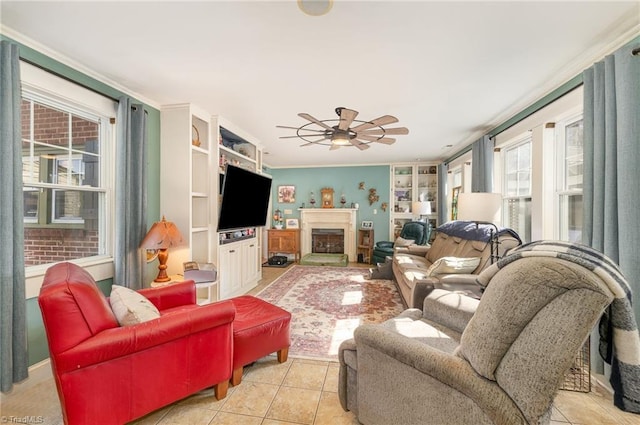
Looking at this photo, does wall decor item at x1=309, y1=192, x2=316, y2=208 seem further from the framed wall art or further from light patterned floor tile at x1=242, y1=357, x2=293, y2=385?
light patterned floor tile at x1=242, y1=357, x2=293, y2=385

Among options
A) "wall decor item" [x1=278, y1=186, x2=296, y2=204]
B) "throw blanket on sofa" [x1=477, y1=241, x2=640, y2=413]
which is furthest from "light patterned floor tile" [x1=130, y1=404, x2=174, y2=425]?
"wall decor item" [x1=278, y1=186, x2=296, y2=204]

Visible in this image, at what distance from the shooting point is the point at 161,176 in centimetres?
307

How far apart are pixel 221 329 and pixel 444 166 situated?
18.7 ft

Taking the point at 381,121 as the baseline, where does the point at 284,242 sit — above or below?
below

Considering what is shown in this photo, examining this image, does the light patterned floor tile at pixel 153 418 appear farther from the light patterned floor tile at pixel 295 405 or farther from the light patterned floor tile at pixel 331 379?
the light patterned floor tile at pixel 331 379

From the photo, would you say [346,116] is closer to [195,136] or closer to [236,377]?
[195,136]

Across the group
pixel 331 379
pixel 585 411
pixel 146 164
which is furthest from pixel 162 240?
pixel 585 411

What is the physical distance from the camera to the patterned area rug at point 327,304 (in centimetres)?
255

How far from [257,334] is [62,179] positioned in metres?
2.08

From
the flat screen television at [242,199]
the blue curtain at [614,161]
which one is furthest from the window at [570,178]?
the flat screen television at [242,199]

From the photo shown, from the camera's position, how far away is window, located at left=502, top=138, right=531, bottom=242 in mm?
3206

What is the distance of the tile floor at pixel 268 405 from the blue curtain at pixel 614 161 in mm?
420

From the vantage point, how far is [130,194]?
8.48 ft

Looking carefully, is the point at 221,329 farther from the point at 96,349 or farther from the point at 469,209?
the point at 469,209
